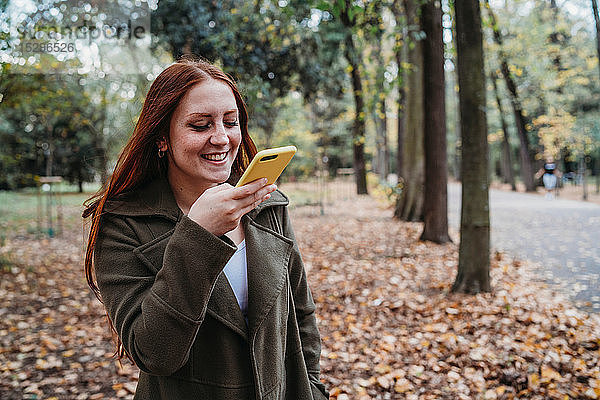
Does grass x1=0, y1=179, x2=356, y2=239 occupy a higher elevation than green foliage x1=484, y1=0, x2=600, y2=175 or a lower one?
lower

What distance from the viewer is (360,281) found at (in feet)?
21.9

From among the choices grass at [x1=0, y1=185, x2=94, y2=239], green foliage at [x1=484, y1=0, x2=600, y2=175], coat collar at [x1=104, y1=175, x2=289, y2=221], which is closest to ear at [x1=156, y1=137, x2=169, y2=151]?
coat collar at [x1=104, y1=175, x2=289, y2=221]

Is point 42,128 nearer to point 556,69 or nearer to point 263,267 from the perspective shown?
point 263,267

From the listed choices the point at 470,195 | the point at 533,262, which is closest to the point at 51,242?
the point at 470,195

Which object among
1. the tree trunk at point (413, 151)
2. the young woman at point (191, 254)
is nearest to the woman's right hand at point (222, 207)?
the young woman at point (191, 254)

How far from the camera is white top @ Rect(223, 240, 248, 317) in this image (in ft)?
5.10

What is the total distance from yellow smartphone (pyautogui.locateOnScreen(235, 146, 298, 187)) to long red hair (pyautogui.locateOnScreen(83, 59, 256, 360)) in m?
0.39

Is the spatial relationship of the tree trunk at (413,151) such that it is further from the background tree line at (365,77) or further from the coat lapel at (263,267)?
the coat lapel at (263,267)

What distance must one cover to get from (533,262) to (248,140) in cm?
734

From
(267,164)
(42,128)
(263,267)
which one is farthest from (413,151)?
(42,128)

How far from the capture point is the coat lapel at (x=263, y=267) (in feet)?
4.94

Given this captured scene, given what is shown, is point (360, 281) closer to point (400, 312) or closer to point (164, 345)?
point (400, 312)

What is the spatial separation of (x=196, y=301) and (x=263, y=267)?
382 mm

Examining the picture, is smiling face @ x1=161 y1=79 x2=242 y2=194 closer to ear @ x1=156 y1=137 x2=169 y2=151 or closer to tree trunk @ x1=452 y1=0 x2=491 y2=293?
ear @ x1=156 y1=137 x2=169 y2=151
